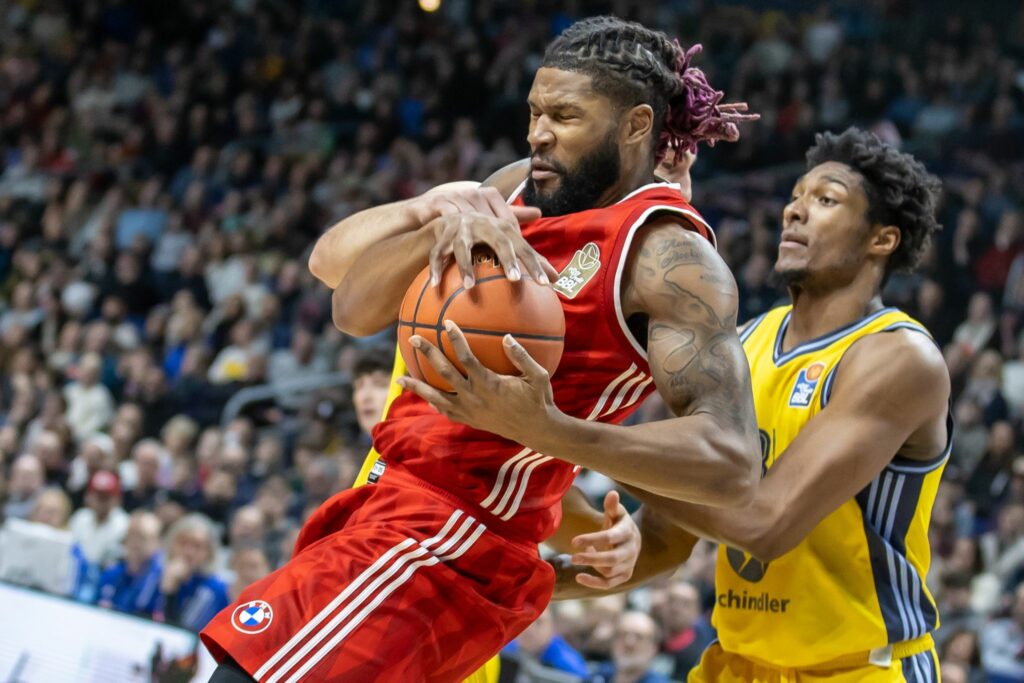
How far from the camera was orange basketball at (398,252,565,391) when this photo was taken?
2650 millimetres

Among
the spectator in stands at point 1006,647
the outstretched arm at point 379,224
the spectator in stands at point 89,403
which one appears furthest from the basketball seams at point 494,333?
the spectator in stands at point 89,403

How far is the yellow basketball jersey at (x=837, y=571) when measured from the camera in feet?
12.0

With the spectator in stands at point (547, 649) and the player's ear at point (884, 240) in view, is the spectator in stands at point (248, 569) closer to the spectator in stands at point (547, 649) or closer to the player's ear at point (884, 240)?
the spectator in stands at point (547, 649)

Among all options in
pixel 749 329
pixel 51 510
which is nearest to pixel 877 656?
pixel 749 329

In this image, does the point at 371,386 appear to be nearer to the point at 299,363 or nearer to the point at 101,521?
the point at 101,521

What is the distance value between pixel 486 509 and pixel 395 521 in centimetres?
21

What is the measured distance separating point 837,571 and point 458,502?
4.17ft

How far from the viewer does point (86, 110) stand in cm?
1627

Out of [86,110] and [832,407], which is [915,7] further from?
[832,407]

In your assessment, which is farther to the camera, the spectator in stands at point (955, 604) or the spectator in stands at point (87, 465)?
the spectator in stands at point (87, 465)

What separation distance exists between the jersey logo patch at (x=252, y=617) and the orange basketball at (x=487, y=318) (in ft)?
1.98

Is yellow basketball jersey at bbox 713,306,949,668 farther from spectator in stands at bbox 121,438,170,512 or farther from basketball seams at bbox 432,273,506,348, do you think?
spectator in stands at bbox 121,438,170,512

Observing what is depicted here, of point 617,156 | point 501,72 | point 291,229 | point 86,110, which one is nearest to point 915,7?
point 501,72

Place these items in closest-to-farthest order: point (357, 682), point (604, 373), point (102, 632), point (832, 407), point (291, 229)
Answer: point (357, 682)
point (604, 373)
point (832, 407)
point (102, 632)
point (291, 229)
